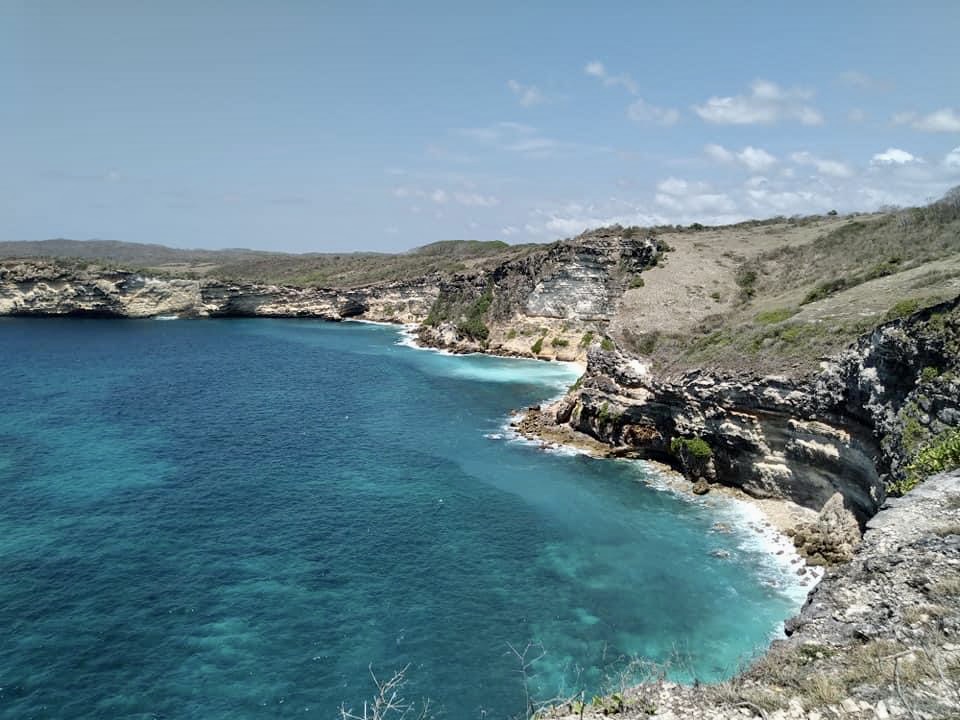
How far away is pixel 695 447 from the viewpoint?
3941 centimetres

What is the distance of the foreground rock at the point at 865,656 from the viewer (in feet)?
33.3

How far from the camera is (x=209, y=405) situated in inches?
2298

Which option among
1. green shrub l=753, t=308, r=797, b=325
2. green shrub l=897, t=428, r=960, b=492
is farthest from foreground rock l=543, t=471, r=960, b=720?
green shrub l=753, t=308, r=797, b=325

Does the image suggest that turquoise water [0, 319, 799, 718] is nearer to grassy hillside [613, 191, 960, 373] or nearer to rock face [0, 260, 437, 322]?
grassy hillside [613, 191, 960, 373]

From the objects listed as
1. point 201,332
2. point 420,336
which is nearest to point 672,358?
point 420,336

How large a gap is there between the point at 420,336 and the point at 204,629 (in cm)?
8541

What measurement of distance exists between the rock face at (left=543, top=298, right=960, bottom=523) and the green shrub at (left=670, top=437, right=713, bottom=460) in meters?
0.30

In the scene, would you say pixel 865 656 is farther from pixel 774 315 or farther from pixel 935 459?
pixel 774 315

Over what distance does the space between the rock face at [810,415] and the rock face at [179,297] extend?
310ft

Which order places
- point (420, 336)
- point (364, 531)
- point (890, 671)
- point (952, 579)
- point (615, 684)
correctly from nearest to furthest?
1. point (890, 671)
2. point (952, 579)
3. point (615, 684)
4. point (364, 531)
5. point (420, 336)

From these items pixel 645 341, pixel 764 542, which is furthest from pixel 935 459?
pixel 645 341

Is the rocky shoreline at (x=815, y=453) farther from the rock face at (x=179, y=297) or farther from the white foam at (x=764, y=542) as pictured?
the rock face at (x=179, y=297)

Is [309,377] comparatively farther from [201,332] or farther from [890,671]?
[890,671]

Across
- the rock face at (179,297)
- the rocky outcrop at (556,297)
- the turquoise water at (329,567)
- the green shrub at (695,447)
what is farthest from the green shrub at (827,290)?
the rock face at (179,297)
